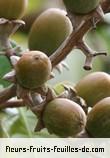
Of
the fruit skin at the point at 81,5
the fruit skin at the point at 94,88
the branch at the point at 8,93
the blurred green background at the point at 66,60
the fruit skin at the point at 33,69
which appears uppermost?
the fruit skin at the point at 81,5

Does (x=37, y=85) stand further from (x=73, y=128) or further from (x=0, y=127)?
(x=0, y=127)

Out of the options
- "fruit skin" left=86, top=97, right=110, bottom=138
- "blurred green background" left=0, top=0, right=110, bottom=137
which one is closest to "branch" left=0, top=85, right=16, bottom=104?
"fruit skin" left=86, top=97, right=110, bottom=138

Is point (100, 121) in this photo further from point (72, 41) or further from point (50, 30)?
point (50, 30)

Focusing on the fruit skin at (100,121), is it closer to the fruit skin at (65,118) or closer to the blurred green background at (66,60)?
the fruit skin at (65,118)

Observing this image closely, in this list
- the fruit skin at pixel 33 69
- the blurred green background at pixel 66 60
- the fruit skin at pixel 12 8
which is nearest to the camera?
the fruit skin at pixel 33 69

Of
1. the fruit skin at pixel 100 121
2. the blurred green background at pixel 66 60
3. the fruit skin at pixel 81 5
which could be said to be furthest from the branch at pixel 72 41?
the blurred green background at pixel 66 60

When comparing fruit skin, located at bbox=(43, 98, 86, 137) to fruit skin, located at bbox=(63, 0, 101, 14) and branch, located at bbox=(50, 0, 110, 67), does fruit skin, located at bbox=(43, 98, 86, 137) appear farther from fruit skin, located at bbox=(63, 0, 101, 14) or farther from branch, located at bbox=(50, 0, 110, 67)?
fruit skin, located at bbox=(63, 0, 101, 14)

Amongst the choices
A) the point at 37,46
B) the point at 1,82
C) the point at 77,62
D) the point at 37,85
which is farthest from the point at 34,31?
the point at 77,62
